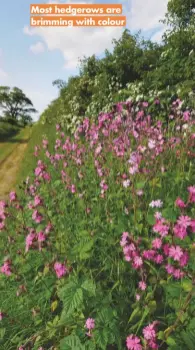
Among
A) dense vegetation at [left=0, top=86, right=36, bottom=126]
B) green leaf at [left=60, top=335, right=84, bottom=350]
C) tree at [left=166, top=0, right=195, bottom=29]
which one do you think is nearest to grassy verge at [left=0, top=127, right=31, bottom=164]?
tree at [left=166, top=0, right=195, bottom=29]

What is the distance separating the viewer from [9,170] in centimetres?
1181

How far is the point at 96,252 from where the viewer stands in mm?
3318

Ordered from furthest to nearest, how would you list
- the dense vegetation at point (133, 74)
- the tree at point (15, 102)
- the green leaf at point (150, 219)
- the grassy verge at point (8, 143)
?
the tree at point (15, 102) → the grassy verge at point (8, 143) → the dense vegetation at point (133, 74) → the green leaf at point (150, 219)

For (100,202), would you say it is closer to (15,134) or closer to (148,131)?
(148,131)

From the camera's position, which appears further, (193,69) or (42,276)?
(193,69)

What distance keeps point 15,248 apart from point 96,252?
1.28 m

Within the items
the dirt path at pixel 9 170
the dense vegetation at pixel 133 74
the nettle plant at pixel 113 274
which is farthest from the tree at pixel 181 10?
the nettle plant at pixel 113 274

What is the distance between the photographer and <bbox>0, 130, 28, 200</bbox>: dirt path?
31.0ft

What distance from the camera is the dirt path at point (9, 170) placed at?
31.0ft

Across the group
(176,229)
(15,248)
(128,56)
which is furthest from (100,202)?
(128,56)

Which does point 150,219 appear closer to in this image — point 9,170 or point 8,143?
point 9,170

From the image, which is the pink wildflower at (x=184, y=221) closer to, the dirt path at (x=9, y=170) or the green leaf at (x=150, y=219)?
the green leaf at (x=150, y=219)

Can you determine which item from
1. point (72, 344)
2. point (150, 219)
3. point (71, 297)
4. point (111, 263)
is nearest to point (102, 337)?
point (72, 344)

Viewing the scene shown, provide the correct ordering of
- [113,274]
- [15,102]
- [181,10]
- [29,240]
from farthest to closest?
[15,102] → [181,10] → [113,274] → [29,240]
